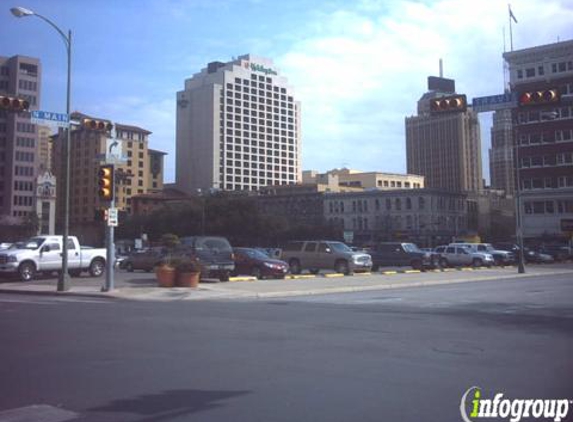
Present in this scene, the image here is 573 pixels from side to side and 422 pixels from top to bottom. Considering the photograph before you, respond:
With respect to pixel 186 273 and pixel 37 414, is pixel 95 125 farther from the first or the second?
pixel 37 414

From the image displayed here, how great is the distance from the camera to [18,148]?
13412cm

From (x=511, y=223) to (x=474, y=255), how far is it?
12587cm

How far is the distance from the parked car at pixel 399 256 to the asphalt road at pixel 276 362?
949 inches

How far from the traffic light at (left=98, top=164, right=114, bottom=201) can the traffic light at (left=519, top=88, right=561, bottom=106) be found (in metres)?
14.4

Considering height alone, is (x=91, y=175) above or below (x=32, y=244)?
above

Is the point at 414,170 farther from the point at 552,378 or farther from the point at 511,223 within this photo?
the point at 552,378

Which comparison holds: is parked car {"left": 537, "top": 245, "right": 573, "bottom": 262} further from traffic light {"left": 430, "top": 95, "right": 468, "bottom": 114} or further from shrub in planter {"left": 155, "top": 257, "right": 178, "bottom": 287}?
shrub in planter {"left": 155, "top": 257, "right": 178, "bottom": 287}

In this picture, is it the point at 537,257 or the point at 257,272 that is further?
the point at 537,257

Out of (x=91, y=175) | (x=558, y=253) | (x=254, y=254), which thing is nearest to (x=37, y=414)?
(x=254, y=254)

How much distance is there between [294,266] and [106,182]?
14679mm

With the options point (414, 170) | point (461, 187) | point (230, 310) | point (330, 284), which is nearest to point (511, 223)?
point (461, 187)

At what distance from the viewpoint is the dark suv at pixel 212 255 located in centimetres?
2633

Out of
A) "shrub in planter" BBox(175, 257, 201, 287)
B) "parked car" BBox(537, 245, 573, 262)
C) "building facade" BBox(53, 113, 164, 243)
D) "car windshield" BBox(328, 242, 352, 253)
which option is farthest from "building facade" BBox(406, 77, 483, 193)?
"shrub in planter" BBox(175, 257, 201, 287)

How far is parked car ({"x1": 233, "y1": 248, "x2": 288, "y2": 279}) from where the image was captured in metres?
29.5
